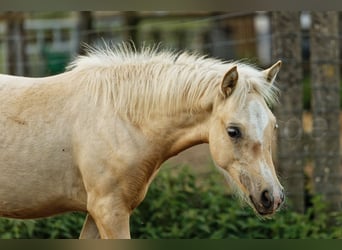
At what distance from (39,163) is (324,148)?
365 centimetres

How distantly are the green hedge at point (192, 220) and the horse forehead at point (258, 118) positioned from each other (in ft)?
7.91

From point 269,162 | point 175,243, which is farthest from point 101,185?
point 175,243

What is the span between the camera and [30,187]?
487 centimetres

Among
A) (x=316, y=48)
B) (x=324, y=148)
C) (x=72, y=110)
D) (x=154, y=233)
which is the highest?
(x=316, y=48)

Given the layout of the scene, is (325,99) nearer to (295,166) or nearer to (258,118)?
(295,166)

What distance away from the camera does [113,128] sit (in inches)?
188

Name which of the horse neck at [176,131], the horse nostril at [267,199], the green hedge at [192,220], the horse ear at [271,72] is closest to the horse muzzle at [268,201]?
the horse nostril at [267,199]

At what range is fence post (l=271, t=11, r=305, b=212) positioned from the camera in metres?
7.55

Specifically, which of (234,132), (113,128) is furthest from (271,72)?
(113,128)

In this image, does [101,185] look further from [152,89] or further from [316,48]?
[316,48]

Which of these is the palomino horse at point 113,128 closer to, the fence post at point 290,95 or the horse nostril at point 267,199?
the horse nostril at point 267,199

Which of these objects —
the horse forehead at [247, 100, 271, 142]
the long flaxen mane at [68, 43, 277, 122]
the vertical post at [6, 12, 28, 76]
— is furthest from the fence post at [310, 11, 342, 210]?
the vertical post at [6, 12, 28, 76]

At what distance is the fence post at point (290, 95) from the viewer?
755 centimetres

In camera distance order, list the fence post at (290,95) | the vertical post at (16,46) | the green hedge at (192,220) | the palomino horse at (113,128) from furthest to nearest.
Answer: the vertical post at (16,46) < the fence post at (290,95) < the green hedge at (192,220) < the palomino horse at (113,128)
